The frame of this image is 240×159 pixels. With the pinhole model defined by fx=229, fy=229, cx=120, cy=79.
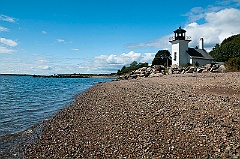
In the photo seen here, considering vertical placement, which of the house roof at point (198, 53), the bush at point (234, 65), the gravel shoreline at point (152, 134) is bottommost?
the gravel shoreline at point (152, 134)

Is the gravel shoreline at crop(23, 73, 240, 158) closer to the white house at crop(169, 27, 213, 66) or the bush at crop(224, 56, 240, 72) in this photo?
the bush at crop(224, 56, 240, 72)

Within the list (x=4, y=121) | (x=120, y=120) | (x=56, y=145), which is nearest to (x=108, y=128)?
(x=120, y=120)

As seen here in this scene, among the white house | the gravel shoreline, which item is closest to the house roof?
the white house

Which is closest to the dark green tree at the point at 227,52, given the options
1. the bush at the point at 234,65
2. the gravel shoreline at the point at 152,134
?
the bush at the point at 234,65

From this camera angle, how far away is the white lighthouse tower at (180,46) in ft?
173

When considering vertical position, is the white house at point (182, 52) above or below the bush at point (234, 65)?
above

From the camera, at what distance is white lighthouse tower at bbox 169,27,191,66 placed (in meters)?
52.6

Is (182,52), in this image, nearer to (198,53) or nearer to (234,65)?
(198,53)

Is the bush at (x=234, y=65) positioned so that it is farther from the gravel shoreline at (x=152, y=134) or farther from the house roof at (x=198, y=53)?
the gravel shoreline at (x=152, y=134)

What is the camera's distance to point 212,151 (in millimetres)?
5574

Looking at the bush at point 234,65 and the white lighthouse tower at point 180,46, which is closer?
the bush at point 234,65

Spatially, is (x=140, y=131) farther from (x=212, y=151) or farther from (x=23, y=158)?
(x=23, y=158)

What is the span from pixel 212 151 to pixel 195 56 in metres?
50.9

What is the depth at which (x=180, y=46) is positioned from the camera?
52.6m
